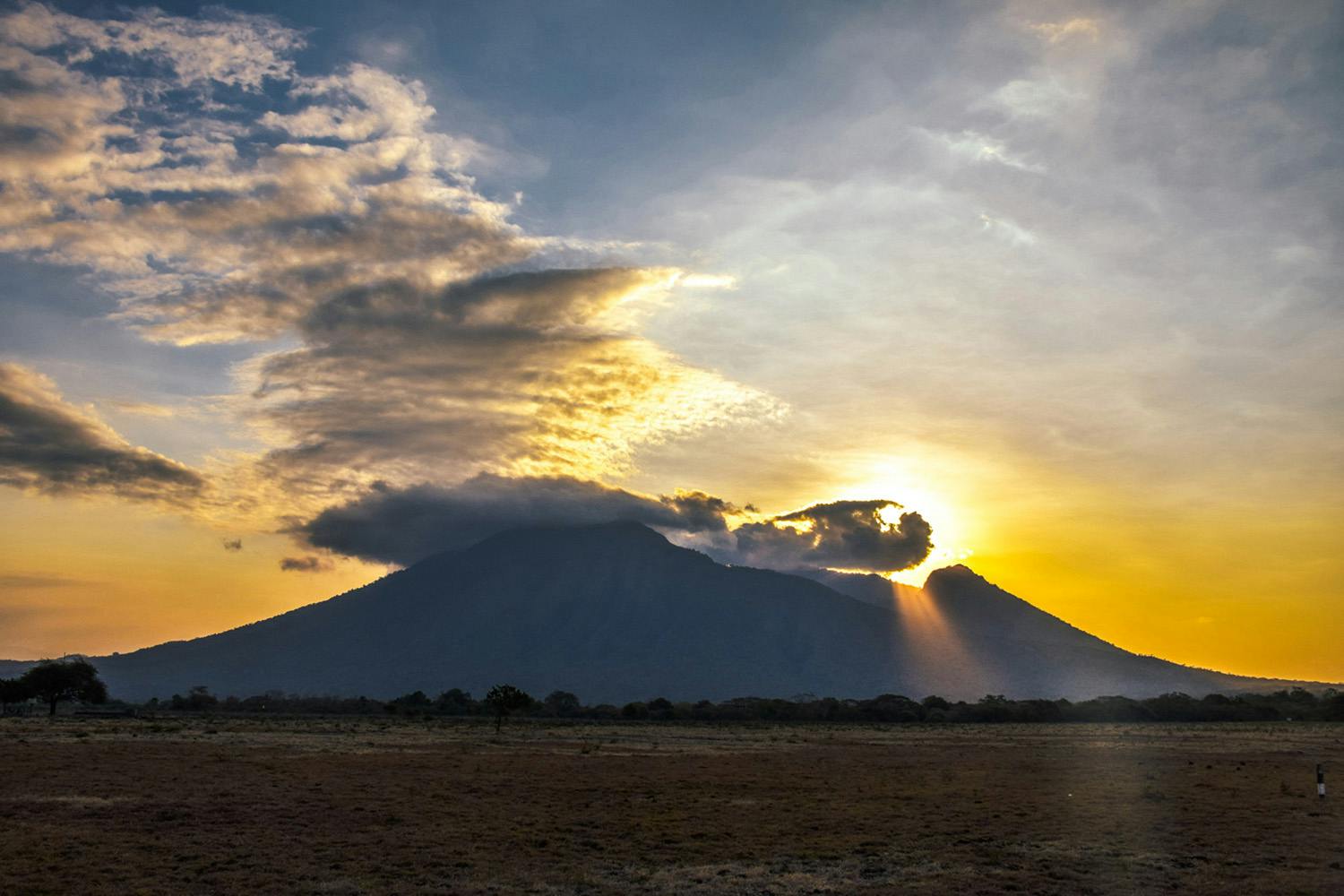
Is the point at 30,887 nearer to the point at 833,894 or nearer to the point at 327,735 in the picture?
the point at 833,894

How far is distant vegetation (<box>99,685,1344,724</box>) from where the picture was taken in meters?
130

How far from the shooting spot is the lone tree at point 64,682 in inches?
4641

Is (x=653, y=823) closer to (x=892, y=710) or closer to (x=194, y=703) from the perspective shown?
(x=892, y=710)

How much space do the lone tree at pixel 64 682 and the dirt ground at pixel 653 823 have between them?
7740 centimetres

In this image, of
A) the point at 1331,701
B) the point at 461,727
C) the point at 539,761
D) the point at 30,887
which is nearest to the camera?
the point at 30,887

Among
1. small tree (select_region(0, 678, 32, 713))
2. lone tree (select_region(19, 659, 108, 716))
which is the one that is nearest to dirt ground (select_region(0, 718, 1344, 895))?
small tree (select_region(0, 678, 32, 713))

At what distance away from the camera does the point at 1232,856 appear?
2102cm

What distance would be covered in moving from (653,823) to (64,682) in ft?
387

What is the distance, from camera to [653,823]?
2681 cm

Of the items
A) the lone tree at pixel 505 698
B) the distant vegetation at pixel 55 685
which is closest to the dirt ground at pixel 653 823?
the lone tree at pixel 505 698

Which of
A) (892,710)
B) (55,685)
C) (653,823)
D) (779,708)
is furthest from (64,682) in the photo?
(653,823)

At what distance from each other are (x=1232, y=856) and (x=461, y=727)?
77860mm

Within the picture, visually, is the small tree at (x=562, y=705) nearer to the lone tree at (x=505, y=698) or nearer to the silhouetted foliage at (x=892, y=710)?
the silhouetted foliage at (x=892, y=710)

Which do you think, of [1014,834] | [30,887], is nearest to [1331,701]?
[1014,834]
